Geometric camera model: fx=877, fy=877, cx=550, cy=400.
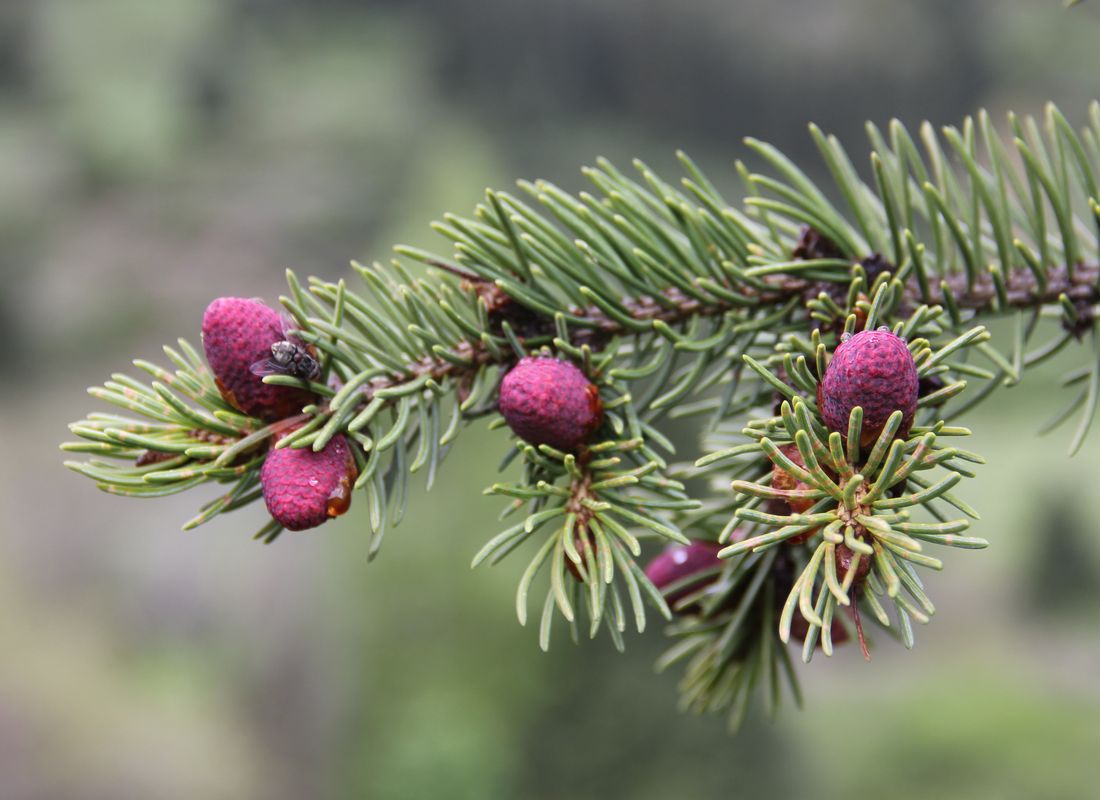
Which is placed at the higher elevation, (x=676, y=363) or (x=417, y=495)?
(x=417, y=495)

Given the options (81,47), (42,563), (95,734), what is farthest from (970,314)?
(81,47)

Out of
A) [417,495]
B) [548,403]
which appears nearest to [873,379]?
[548,403]

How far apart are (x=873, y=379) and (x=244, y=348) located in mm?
154

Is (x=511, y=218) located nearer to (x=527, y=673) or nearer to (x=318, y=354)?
(x=318, y=354)

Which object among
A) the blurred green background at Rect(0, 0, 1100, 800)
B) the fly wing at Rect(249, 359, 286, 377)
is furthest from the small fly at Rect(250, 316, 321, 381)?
the blurred green background at Rect(0, 0, 1100, 800)

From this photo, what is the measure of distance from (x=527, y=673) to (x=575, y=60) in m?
3.22

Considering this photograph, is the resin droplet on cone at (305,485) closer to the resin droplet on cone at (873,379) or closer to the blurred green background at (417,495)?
the resin droplet on cone at (873,379)

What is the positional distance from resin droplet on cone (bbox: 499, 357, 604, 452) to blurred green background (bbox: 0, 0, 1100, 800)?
1005 millimetres

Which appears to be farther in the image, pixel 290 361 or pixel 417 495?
pixel 417 495

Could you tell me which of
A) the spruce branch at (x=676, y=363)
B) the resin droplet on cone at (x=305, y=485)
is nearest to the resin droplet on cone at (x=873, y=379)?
the spruce branch at (x=676, y=363)

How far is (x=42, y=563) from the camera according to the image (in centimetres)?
252

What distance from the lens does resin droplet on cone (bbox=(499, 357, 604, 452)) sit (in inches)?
8.8

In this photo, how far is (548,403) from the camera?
0.74 ft

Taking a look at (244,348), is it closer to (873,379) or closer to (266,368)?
(266,368)
